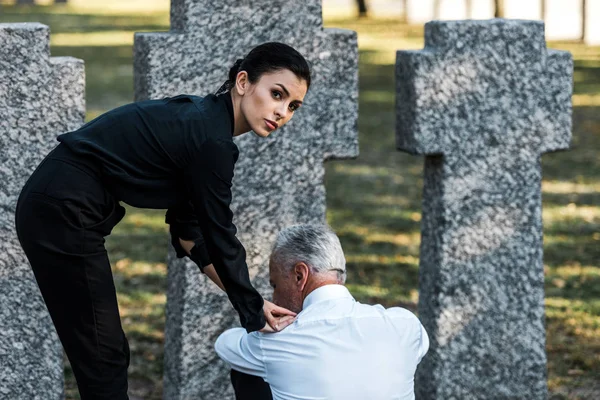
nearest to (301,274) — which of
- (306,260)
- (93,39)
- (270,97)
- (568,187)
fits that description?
(306,260)

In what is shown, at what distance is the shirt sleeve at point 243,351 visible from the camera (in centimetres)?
321

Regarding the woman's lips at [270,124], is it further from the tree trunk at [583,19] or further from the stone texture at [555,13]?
the tree trunk at [583,19]

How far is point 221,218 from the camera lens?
3072 mm

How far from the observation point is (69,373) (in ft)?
16.3

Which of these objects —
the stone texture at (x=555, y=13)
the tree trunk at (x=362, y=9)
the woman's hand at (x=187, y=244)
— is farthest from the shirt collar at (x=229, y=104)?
the tree trunk at (x=362, y=9)

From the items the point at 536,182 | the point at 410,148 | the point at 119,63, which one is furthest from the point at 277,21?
the point at 119,63

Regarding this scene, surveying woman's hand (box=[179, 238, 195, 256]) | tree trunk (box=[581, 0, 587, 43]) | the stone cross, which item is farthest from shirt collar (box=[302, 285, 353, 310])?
tree trunk (box=[581, 0, 587, 43])

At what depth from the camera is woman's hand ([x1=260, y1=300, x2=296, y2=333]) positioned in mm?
3162

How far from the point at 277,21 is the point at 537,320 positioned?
165 centimetres

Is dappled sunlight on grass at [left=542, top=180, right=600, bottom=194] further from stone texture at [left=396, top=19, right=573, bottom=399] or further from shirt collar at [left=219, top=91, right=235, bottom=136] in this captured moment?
shirt collar at [left=219, top=91, right=235, bottom=136]

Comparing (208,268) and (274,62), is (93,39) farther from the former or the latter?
(274,62)

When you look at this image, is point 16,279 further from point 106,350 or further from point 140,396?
point 140,396

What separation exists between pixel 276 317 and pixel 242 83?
74 cm

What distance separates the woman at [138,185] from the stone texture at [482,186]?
41.6 inches
